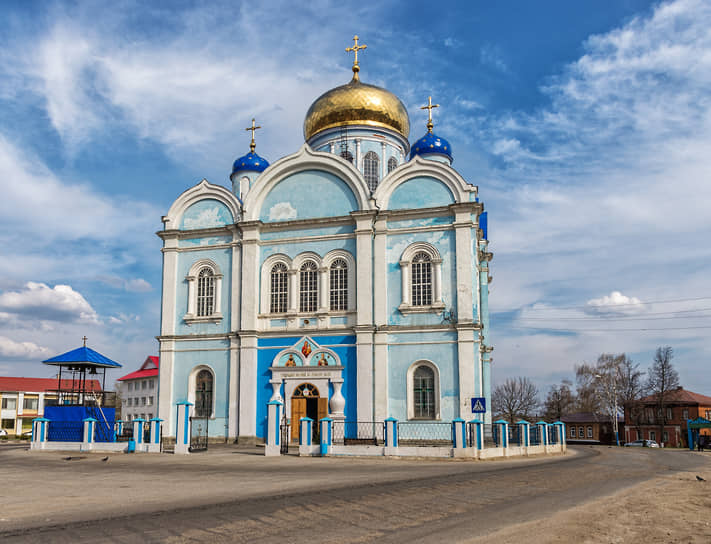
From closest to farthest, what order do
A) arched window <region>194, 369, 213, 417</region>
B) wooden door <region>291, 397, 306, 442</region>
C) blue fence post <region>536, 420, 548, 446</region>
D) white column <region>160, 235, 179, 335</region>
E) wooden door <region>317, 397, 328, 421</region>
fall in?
blue fence post <region>536, 420, 548, 446</region> < wooden door <region>317, 397, 328, 421</region> < wooden door <region>291, 397, 306, 442</region> < arched window <region>194, 369, 213, 417</region> < white column <region>160, 235, 179, 335</region>

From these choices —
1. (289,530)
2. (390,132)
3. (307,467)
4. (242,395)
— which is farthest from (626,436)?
(289,530)

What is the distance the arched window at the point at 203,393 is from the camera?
24.5 m

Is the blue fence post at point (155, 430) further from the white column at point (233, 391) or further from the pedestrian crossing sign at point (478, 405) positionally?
the pedestrian crossing sign at point (478, 405)

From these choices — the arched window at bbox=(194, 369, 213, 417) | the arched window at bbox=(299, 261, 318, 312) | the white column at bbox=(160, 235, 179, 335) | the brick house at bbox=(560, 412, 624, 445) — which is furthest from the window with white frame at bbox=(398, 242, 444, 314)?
the brick house at bbox=(560, 412, 624, 445)

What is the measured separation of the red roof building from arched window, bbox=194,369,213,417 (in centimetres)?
3745

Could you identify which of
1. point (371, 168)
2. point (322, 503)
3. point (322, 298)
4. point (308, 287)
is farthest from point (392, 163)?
point (322, 503)

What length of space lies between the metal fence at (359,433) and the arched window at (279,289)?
492cm

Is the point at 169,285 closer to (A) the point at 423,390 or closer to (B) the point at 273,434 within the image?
(B) the point at 273,434

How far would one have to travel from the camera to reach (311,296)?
24422 mm

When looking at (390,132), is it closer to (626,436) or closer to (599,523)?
(599,523)

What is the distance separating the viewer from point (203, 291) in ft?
84.0

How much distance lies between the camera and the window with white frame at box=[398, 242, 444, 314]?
75.7 ft

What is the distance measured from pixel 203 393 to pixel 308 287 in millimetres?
5642

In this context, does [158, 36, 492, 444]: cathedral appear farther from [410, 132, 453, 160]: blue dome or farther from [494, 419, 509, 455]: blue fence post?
[410, 132, 453, 160]: blue dome
